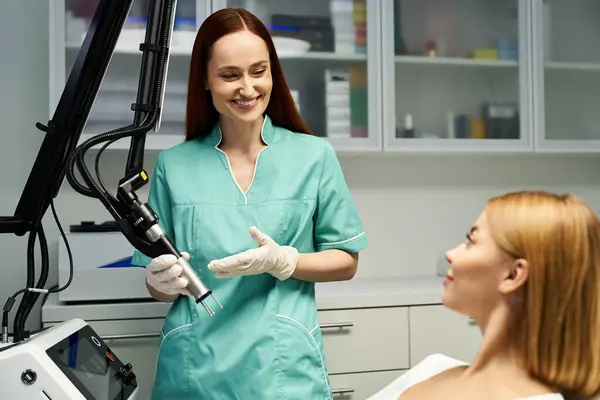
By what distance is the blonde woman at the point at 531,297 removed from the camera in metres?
0.78

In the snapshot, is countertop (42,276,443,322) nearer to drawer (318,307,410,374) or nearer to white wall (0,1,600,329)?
drawer (318,307,410,374)

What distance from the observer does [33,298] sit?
125 cm

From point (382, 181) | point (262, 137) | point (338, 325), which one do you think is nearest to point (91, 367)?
point (262, 137)

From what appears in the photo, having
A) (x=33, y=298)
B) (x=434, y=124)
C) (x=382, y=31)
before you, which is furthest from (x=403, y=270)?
(x=33, y=298)

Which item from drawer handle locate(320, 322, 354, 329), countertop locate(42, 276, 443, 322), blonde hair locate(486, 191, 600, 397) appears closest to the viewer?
blonde hair locate(486, 191, 600, 397)

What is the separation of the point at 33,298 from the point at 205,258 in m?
0.33

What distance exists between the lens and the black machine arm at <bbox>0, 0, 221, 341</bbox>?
116 cm

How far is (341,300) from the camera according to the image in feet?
6.60

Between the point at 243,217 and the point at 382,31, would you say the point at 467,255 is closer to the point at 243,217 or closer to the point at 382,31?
the point at 243,217

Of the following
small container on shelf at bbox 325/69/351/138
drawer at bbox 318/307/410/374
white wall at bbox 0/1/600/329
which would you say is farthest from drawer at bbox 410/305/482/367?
small container on shelf at bbox 325/69/351/138

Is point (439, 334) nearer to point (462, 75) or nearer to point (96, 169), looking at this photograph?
point (462, 75)

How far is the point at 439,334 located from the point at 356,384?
0.30 m

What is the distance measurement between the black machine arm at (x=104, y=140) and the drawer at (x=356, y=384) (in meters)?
0.93

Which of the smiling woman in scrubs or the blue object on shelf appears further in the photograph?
the blue object on shelf
